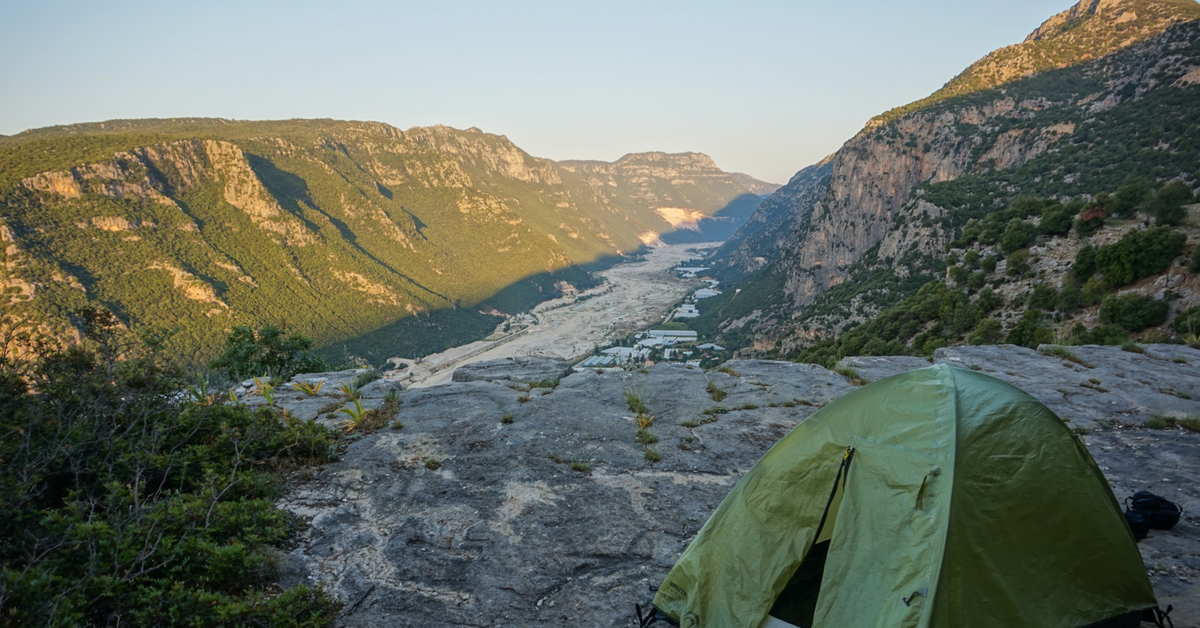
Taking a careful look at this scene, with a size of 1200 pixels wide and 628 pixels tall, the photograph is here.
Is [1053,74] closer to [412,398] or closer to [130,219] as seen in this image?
[412,398]

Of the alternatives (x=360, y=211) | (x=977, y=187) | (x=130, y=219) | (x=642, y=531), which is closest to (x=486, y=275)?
(x=360, y=211)

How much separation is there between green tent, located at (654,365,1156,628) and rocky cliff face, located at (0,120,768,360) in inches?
1857

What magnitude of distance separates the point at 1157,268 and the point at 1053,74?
5923 centimetres

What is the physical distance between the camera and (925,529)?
437cm

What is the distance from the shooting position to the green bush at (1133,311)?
56.7ft

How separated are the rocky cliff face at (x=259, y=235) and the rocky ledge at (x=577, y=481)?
4094cm

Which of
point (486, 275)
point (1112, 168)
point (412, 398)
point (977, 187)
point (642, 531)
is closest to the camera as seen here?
point (642, 531)

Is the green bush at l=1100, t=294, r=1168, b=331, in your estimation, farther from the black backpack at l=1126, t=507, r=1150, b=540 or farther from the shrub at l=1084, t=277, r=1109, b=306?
the black backpack at l=1126, t=507, r=1150, b=540

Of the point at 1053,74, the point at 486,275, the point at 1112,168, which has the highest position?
the point at 1053,74

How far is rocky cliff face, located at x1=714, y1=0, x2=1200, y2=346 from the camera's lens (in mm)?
39594

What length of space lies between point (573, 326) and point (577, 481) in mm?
111418

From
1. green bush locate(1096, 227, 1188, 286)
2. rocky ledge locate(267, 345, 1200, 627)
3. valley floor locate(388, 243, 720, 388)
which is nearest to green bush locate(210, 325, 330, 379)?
rocky ledge locate(267, 345, 1200, 627)

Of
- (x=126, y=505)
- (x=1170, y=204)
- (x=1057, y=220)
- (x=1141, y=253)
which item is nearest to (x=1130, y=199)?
(x=1057, y=220)

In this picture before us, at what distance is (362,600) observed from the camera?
532 centimetres
